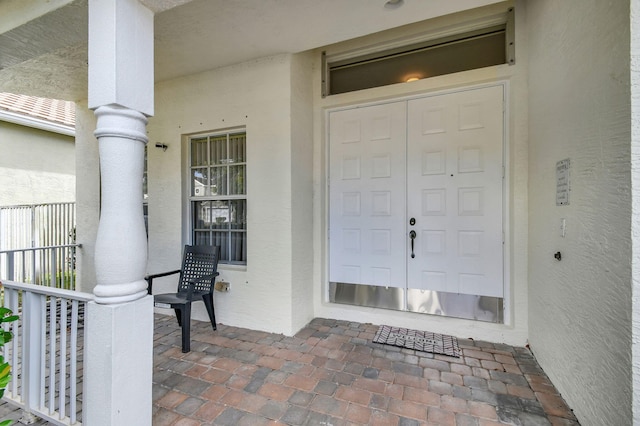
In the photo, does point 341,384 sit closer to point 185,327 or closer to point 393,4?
point 185,327

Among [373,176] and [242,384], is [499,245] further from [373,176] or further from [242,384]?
[242,384]

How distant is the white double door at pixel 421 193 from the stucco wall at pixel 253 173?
59cm

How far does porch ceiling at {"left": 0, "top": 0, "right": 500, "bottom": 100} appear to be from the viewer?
1921 millimetres

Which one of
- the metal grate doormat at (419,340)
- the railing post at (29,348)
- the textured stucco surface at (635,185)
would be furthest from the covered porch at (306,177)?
the railing post at (29,348)

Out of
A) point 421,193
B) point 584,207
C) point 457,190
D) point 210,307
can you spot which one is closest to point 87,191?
point 210,307

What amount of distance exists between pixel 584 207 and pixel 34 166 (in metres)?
8.92

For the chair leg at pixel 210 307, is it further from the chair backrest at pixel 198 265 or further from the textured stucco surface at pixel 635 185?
the textured stucco surface at pixel 635 185

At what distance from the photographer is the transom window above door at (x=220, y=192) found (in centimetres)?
350

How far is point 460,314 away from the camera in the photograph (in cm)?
303

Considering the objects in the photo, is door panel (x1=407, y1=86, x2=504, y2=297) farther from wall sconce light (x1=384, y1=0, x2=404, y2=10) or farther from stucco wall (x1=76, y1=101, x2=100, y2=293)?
stucco wall (x1=76, y1=101, x2=100, y2=293)

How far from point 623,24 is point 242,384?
Result: 3.06m

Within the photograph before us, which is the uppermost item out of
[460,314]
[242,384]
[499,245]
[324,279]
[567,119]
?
[567,119]

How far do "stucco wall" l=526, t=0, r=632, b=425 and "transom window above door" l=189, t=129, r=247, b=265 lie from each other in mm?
2897

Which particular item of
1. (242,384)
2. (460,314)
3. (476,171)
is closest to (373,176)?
(476,171)
